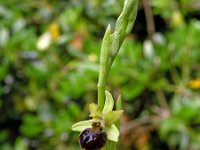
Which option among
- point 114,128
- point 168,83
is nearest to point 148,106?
point 168,83

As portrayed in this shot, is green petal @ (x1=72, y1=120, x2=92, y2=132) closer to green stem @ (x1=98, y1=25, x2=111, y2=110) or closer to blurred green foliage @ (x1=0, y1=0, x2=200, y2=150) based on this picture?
green stem @ (x1=98, y1=25, x2=111, y2=110)

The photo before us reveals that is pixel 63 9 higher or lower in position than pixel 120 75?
higher

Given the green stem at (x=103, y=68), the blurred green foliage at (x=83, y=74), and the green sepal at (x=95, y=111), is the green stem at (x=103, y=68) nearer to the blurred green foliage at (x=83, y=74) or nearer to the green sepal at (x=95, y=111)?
the green sepal at (x=95, y=111)

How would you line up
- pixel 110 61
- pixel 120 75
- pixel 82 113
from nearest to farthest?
pixel 110 61
pixel 120 75
pixel 82 113

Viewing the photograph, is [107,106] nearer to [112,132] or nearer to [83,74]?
[112,132]

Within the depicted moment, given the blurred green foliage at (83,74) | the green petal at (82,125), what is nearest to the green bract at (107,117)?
the green petal at (82,125)

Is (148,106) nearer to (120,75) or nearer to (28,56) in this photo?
(120,75)

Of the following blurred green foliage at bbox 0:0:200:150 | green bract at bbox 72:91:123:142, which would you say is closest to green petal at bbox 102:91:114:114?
green bract at bbox 72:91:123:142
